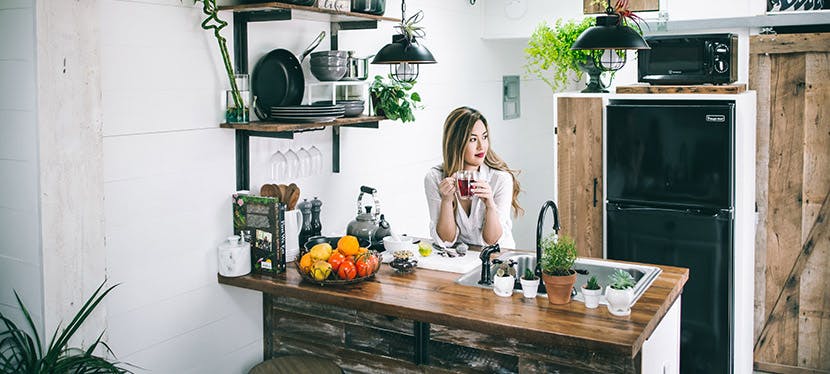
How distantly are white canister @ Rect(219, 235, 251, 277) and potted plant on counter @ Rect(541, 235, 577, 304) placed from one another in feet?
3.85

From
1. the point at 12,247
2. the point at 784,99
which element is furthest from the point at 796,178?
the point at 12,247

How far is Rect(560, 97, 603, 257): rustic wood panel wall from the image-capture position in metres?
4.54

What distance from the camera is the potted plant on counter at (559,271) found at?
9.27 feet

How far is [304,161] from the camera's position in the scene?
11.8 feet

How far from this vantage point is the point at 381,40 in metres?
4.36

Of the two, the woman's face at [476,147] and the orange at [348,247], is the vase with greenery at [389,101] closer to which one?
the woman's face at [476,147]

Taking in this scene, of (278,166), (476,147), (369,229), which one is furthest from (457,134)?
(278,166)

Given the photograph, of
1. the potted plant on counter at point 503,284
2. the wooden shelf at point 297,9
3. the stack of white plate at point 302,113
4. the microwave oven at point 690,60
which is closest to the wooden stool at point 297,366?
the potted plant on counter at point 503,284

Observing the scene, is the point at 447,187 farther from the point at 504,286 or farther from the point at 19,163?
the point at 19,163

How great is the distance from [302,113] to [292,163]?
34 centimetres

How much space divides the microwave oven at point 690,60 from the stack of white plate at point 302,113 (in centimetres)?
191

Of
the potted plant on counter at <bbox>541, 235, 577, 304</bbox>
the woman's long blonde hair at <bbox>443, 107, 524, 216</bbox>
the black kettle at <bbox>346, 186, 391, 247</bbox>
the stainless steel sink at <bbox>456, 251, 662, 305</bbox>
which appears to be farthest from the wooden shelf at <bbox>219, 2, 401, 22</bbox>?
the potted plant on counter at <bbox>541, 235, 577, 304</bbox>

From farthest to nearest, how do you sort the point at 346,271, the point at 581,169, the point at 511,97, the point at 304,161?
1. the point at 511,97
2. the point at 581,169
3. the point at 304,161
4. the point at 346,271

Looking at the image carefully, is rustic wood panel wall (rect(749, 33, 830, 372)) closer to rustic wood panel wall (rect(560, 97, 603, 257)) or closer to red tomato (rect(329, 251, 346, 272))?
rustic wood panel wall (rect(560, 97, 603, 257))
